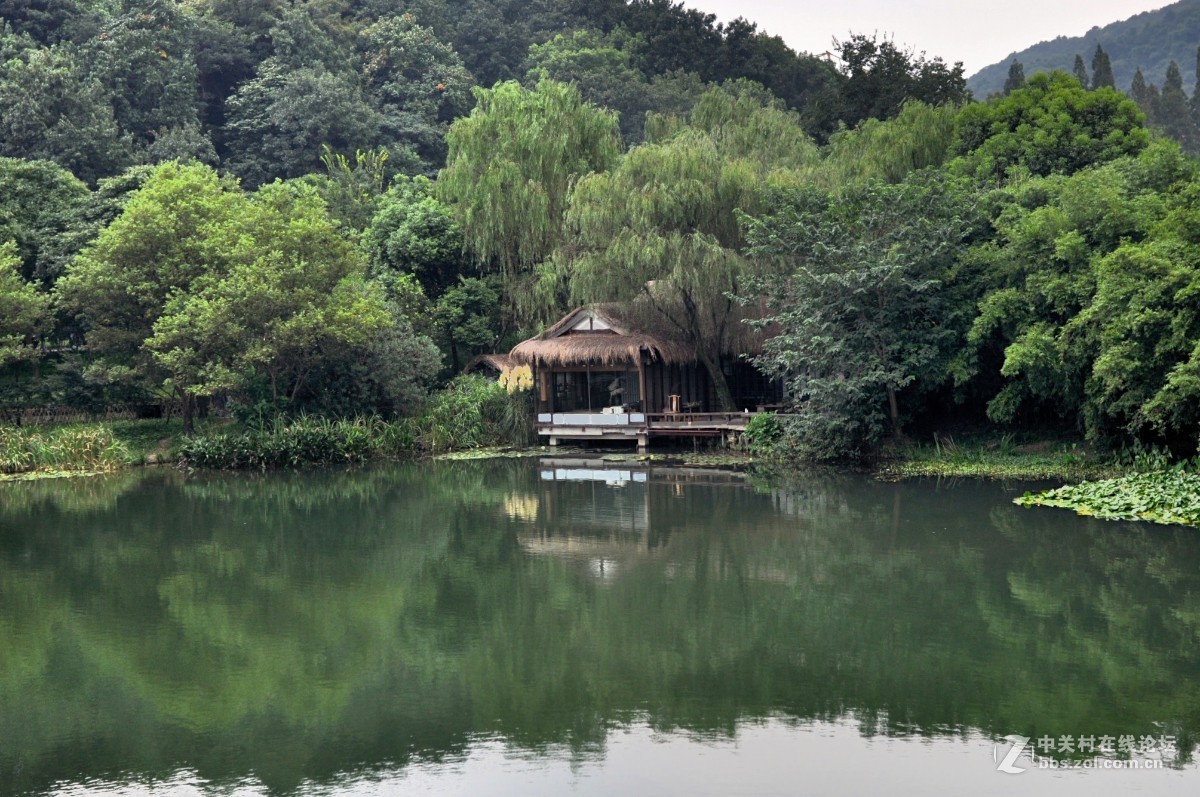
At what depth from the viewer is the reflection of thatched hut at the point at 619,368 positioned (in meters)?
25.3

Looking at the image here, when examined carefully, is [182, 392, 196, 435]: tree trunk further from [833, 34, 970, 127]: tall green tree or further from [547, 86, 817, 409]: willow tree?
[833, 34, 970, 127]: tall green tree

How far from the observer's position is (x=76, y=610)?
40.8ft

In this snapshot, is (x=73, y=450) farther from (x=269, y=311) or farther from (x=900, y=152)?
(x=900, y=152)

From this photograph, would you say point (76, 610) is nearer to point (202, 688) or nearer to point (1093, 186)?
point (202, 688)

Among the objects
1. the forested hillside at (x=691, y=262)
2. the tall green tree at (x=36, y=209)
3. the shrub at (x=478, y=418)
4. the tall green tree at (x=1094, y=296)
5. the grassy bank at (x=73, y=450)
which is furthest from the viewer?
the tall green tree at (x=36, y=209)

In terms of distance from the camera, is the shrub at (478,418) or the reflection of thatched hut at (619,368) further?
the shrub at (478,418)

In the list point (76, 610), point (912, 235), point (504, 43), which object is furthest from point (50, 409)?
point (504, 43)

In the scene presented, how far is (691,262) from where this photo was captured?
2359cm

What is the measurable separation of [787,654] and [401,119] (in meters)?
39.4

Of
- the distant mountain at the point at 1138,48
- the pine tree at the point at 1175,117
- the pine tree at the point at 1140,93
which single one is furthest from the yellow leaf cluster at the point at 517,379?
the distant mountain at the point at 1138,48

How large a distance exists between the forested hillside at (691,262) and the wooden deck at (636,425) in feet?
4.06

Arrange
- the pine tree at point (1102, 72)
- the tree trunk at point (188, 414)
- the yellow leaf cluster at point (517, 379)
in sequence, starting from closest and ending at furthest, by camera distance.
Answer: the tree trunk at point (188, 414)
the yellow leaf cluster at point (517, 379)
the pine tree at point (1102, 72)

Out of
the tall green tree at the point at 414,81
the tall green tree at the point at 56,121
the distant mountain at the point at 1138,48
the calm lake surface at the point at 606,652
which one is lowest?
the calm lake surface at the point at 606,652

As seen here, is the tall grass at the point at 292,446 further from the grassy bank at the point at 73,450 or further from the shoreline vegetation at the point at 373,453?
the grassy bank at the point at 73,450
